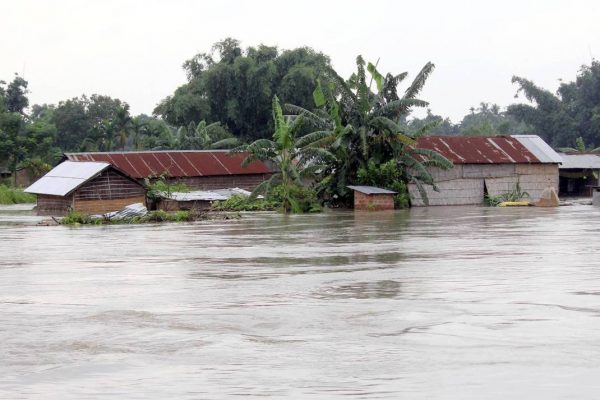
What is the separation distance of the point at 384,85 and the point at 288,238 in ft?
48.5

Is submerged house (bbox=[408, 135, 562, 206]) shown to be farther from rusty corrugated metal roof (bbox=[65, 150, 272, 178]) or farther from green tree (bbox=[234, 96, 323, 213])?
rusty corrugated metal roof (bbox=[65, 150, 272, 178])

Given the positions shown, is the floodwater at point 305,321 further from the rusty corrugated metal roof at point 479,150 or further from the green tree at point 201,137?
the green tree at point 201,137

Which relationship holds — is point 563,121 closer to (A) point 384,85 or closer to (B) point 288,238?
(A) point 384,85

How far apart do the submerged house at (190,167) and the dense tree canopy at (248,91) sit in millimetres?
11262

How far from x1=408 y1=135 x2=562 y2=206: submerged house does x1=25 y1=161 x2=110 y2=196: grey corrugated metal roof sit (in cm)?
1161

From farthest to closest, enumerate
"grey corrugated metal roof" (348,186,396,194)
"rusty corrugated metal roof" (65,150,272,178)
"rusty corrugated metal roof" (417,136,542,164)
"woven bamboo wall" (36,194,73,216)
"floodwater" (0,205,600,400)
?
"rusty corrugated metal roof" (417,136,542,164) < "rusty corrugated metal roof" (65,150,272,178) < "grey corrugated metal roof" (348,186,396,194) < "woven bamboo wall" (36,194,73,216) < "floodwater" (0,205,600,400)

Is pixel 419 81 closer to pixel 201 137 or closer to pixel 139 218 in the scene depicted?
pixel 139 218

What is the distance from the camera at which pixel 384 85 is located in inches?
1359

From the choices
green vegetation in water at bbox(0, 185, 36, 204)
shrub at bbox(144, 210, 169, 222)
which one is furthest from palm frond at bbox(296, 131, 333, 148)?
green vegetation in water at bbox(0, 185, 36, 204)

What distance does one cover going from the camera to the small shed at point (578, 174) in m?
43.8

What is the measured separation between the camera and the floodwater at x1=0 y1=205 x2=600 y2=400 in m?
6.80

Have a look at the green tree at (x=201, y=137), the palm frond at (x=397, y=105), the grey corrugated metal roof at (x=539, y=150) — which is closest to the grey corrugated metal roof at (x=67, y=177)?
the palm frond at (x=397, y=105)

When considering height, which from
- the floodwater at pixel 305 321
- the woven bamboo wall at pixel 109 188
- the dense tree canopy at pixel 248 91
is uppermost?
the dense tree canopy at pixel 248 91

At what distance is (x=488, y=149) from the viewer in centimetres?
4034
